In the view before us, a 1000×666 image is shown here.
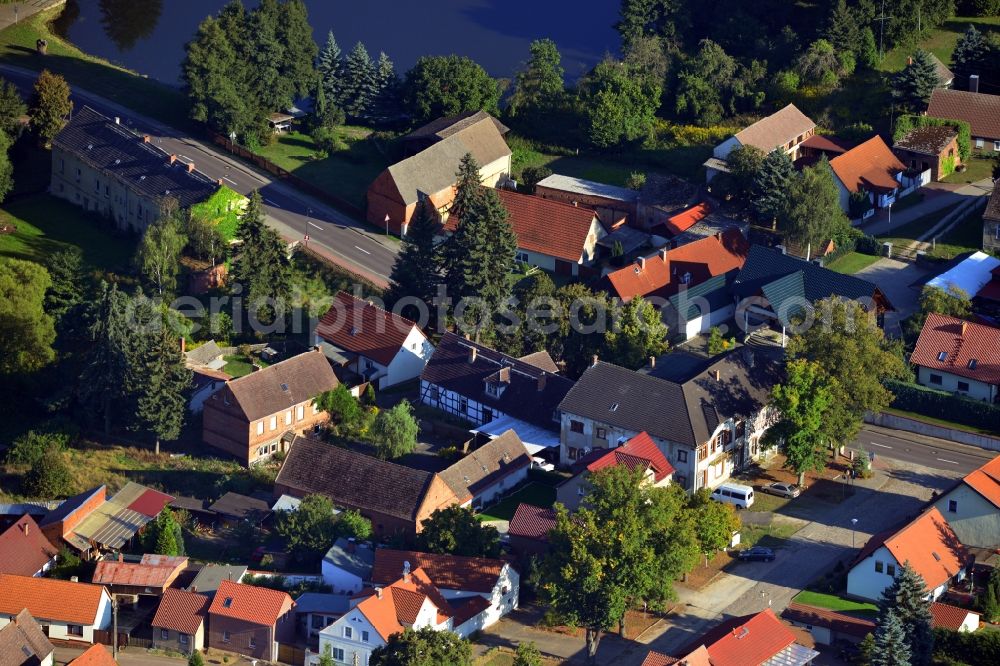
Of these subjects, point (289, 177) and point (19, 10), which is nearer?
point (289, 177)

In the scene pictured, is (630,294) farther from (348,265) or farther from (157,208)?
(157,208)

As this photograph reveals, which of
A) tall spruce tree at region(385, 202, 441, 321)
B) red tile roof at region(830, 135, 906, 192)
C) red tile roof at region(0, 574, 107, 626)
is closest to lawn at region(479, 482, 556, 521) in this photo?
tall spruce tree at region(385, 202, 441, 321)

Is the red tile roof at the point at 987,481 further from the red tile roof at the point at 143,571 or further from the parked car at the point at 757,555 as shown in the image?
the red tile roof at the point at 143,571

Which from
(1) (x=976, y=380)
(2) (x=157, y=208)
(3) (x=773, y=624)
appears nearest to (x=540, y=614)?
(3) (x=773, y=624)

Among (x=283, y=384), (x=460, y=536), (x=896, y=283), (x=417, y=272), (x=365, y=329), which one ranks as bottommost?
(x=460, y=536)

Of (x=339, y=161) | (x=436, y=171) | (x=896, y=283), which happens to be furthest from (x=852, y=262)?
(x=339, y=161)

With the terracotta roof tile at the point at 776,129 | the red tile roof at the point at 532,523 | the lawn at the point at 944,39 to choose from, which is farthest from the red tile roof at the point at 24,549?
the lawn at the point at 944,39

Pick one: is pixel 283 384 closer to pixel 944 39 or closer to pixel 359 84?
pixel 359 84
